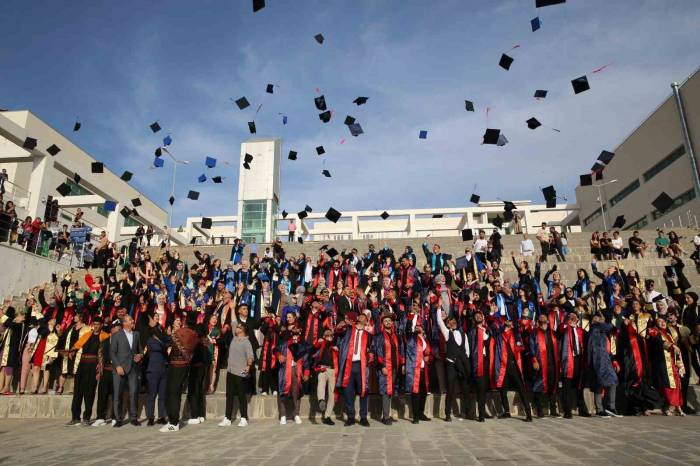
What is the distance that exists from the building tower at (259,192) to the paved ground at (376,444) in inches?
1350

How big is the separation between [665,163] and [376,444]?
36.0m

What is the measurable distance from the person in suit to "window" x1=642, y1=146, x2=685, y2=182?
35336mm

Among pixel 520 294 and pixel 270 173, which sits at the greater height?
pixel 270 173

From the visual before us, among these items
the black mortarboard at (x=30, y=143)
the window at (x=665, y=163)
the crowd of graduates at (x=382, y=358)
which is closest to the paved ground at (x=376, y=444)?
the crowd of graduates at (x=382, y=358)

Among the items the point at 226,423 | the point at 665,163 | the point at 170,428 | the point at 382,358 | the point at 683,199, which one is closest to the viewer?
the point at 170,428

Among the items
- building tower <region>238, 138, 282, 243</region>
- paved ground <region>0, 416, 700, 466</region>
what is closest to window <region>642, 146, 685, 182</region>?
paved ground <region>0, 416, 700, 466</region>

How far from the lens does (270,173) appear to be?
40.8 meters

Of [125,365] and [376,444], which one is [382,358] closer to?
[376,444]

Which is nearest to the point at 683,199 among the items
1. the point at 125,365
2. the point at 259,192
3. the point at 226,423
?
the point at 259,192

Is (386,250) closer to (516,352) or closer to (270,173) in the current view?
(516,352)

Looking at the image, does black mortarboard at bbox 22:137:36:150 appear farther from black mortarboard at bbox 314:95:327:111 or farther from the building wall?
the building wall

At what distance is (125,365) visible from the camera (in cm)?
664

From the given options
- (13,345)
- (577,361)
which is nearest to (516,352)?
(577,361)

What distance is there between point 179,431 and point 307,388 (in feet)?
6.82
